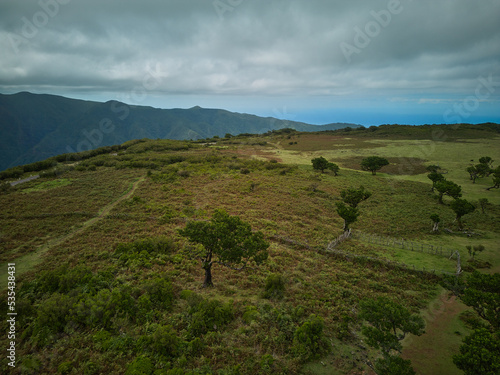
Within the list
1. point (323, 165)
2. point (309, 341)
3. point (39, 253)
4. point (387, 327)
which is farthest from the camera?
point (323, 165)

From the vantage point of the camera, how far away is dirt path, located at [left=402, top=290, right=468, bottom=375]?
12.0 metres

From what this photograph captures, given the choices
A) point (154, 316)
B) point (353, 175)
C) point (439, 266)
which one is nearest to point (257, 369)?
point (154, 316)

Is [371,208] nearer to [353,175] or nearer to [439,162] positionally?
[353,175]

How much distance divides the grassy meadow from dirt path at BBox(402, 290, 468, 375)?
0.09 m

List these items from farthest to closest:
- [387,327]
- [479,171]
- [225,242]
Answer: [479,171] < [225,242] < [387,327]

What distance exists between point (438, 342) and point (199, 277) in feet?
53.6

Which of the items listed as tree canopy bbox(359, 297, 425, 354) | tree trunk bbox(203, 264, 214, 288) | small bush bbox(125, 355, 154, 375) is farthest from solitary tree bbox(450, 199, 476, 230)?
small bush bbox(125, 355, 154, 375)

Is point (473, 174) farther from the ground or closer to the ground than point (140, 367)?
farther from the ground

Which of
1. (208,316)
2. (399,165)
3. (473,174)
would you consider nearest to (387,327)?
(208,316)

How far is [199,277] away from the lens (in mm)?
19547

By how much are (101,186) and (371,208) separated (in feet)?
160

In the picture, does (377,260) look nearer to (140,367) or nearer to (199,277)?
Result: (199,277)

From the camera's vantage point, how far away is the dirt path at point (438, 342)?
12.0 meters

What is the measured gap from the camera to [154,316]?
14.4m
